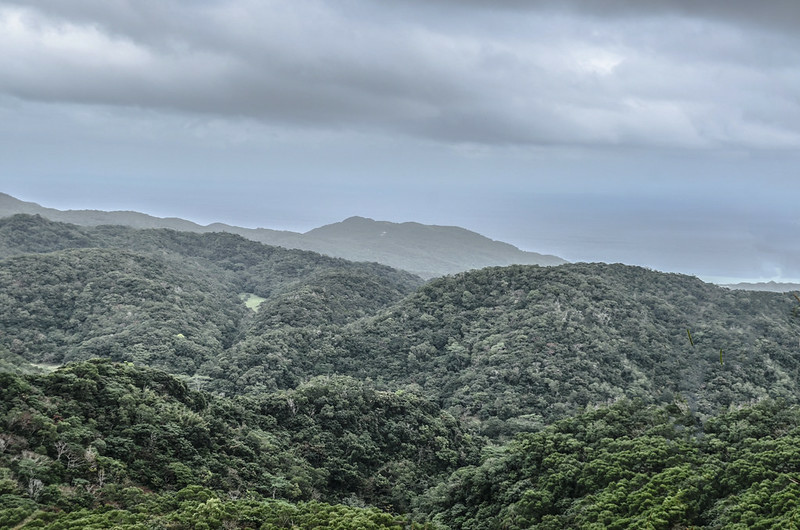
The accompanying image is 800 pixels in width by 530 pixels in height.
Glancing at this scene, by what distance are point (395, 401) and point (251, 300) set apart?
96.5 metres

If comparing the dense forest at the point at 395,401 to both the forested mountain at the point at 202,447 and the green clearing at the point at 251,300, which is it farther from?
the green clearing at the point at 251,300

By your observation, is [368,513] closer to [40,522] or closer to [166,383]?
[40,522]

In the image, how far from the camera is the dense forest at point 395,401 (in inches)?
1112

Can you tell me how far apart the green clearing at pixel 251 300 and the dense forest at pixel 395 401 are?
202 inches

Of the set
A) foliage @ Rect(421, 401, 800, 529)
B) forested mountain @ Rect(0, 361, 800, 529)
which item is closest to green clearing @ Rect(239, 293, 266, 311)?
forested mountain @ Rect(0, 361, 800, 529)

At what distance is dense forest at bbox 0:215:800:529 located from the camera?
28234mm

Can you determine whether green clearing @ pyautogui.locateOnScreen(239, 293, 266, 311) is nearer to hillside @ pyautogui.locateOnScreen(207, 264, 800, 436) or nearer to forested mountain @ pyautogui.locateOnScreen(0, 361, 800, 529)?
hillside @ pyautogui.locateOnScreen(207, 264, 800, 436)

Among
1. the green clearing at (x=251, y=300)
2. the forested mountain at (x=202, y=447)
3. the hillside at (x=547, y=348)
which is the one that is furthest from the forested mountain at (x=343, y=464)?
the green clearing at (x=251, y=300)

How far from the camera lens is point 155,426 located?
3572cm

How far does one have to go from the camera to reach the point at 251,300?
142m

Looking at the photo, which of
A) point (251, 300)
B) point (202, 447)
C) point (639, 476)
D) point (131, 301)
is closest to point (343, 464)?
point (202, 447)

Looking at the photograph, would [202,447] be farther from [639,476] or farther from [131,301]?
[131,301]

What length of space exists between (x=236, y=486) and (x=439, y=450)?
62.0 ft

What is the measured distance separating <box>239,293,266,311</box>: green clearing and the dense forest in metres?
5.12
